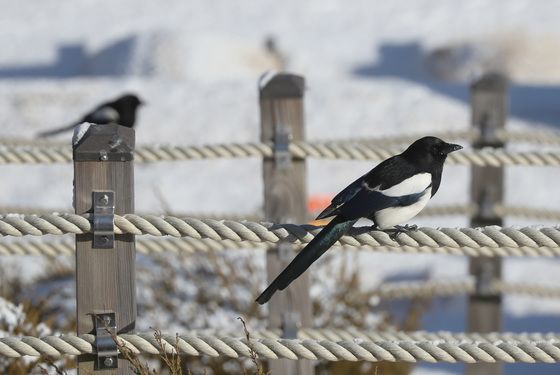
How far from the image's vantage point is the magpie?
2.26 meters

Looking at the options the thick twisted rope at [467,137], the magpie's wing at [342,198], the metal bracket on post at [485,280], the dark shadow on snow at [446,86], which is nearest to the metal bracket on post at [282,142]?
the thick twisted rope at [467,137]

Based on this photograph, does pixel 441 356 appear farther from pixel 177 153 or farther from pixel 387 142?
pixel 387 142

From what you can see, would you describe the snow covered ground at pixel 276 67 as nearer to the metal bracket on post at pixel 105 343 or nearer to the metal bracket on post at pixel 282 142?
the metal bracket on post at pixel 282 142

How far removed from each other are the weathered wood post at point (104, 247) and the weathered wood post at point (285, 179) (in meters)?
1.35

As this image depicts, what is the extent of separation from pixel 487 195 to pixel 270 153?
1727 mm

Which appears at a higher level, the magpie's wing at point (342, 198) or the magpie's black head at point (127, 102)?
the magpie's black head at point (127, 102)

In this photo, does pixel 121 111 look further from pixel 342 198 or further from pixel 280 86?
pixel 342 198

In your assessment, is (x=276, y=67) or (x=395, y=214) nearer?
(x=395, y=214)

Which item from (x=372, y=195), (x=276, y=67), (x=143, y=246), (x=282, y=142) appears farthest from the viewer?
(x=276, y=67)

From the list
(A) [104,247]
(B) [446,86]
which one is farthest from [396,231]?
(B) [446,86]

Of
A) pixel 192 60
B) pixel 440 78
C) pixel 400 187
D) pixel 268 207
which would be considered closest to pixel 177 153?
pixel 268 207

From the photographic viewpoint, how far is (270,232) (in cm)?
233

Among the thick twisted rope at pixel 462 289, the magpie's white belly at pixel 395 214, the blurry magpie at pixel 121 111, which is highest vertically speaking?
the blurry magpie at pixel 121 111

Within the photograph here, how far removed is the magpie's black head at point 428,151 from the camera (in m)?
2.51
